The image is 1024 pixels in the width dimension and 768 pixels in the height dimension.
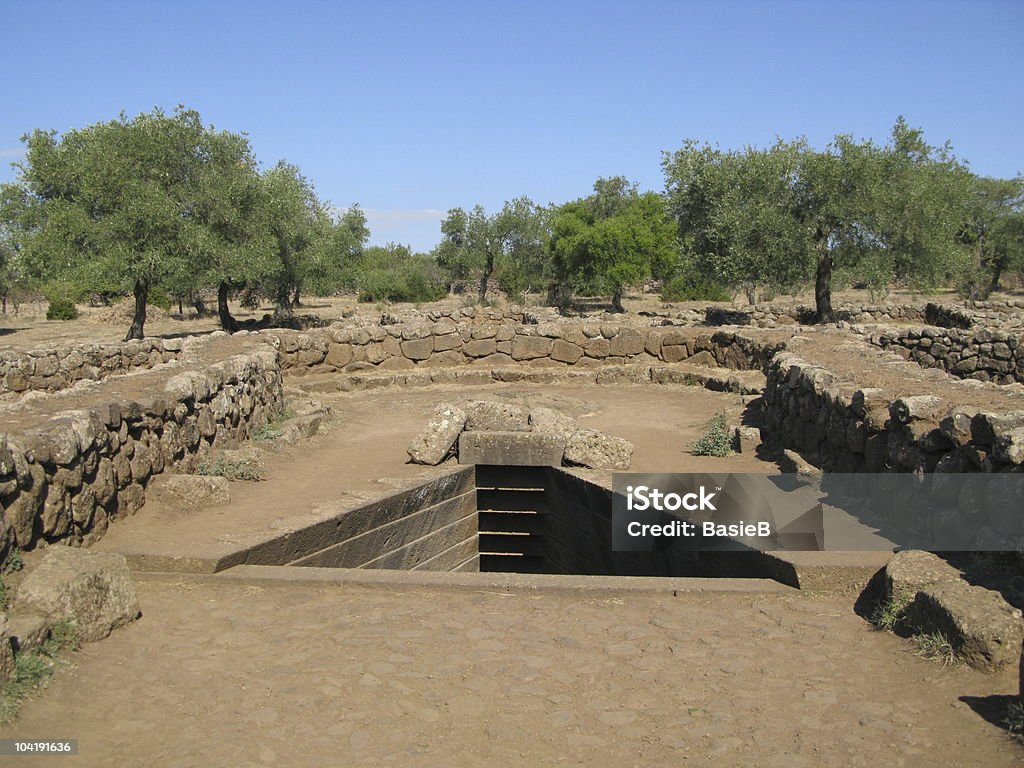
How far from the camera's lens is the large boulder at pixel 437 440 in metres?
9.77

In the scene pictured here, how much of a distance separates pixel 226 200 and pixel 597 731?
71.1ft

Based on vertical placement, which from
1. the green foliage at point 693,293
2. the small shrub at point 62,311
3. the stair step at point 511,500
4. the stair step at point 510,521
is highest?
the green foliage at point 693,293

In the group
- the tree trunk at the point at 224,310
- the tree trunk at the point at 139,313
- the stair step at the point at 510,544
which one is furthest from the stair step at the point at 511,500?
the tree trunk at the point at 224,310

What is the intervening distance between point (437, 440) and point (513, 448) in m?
0.85

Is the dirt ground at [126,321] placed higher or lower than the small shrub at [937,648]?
higher

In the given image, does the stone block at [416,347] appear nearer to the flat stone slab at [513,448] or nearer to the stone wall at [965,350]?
the flat stone slab at [513,448]

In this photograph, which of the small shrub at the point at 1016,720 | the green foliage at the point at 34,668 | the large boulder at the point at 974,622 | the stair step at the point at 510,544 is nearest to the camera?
the small shrub at the point at 1016,720

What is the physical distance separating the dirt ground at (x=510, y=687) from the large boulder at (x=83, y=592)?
11 centimetres

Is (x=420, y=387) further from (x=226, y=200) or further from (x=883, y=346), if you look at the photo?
(x=226, y=200)

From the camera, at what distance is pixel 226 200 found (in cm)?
2320

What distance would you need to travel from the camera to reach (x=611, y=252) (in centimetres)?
3500

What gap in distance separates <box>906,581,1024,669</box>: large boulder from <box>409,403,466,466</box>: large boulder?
19.1 feet

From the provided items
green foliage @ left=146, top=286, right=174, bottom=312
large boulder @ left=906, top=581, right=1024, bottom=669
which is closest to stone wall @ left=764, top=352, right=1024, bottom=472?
large boulder @ left=906, top=581, right=1024, bottom=669

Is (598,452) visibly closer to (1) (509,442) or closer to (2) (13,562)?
(1) (509,442)
